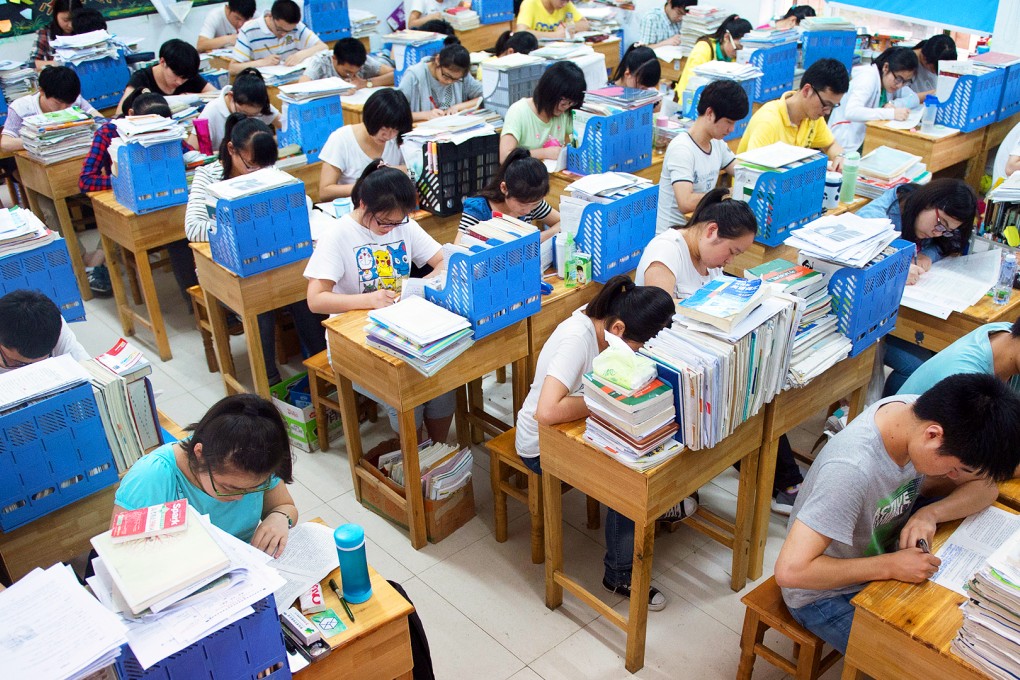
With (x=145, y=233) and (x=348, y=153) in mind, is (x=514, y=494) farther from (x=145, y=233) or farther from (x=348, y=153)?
(x=145, y=233)

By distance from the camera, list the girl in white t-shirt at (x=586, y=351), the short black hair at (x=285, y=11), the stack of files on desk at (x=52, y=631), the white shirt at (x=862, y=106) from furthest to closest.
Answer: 1. the short black hair at (x=285, y=11)
2. the white shirt at (x=862, y=106)
3. the girl in white t-shirt at (x=586, y=351)
4. the stack of files on desk at (x=52, y=631)

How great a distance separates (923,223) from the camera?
151 inches

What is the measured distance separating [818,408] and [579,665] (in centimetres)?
137

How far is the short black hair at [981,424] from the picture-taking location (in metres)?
2.13

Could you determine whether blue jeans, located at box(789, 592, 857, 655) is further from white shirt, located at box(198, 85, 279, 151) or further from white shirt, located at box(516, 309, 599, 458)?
white shirt, located at box(198, 85, 279, 151)

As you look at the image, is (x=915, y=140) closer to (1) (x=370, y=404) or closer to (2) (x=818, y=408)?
(2) (x=818, y=408)

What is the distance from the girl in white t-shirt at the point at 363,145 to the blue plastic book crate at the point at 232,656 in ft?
10.4

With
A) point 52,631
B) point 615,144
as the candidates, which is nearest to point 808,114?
point 615,144

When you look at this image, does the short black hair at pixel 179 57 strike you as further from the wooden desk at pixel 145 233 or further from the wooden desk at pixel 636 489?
the wooden desk at pixel 636 489

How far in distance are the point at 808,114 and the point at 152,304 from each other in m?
3.95

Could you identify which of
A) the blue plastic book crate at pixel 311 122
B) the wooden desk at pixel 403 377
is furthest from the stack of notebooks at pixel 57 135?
the wooden desk at pixel 403 377

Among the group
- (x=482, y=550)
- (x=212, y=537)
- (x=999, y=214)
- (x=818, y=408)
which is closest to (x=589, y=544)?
(x=482, y=550)

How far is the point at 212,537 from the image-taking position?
74.8 inches

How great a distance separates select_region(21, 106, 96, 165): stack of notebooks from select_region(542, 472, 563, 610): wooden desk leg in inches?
151
